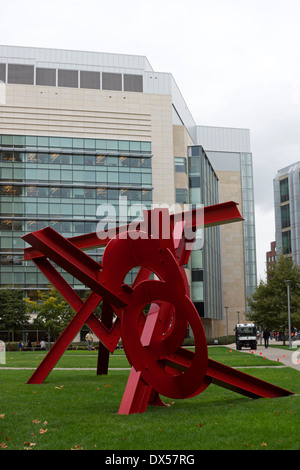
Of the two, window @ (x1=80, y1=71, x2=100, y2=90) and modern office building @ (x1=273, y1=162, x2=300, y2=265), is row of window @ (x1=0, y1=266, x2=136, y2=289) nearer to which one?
window @ (x1=80, y1=71, x2=100, y2=90)

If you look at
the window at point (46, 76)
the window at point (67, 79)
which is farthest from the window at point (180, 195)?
the window at point (46, 76)

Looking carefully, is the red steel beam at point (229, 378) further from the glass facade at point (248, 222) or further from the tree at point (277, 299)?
the glass facade at point (248, 222)

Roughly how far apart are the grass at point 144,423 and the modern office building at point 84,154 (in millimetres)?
52895

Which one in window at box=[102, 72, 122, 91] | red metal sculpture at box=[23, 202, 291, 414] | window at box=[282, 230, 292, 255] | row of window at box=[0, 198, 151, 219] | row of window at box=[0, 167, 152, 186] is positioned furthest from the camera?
window at box=[282, 230, 292, 255]

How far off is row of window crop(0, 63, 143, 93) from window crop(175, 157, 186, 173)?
1078 cm

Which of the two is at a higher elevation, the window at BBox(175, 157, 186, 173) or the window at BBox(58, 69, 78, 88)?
the window at BBox(58, 69, 78, 88)

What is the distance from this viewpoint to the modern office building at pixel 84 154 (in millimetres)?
66688

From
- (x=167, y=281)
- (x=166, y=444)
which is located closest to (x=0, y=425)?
(x=166, y=444)

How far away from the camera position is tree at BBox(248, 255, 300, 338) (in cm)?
4766

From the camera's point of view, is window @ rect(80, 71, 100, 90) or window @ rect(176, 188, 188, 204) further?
window @ rect(80, 71, 100, 90)

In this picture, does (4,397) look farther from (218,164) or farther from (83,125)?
(218,164)

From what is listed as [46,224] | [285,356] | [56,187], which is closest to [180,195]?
[56,187]

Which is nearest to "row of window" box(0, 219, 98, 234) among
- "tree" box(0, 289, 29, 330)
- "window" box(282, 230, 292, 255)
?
"tree" box(0, 289, 29, 330)

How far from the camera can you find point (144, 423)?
9711 mm
